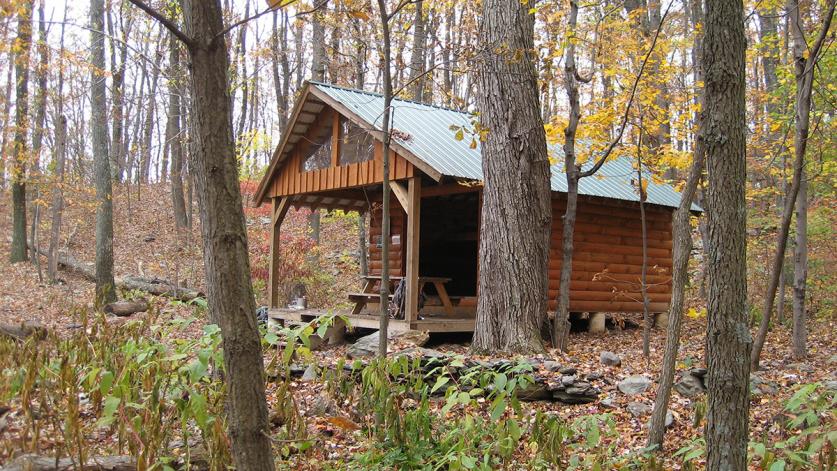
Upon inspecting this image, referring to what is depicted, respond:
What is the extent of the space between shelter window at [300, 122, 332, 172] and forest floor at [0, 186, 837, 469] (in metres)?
3.58

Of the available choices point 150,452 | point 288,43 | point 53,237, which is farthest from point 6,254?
point 150,452

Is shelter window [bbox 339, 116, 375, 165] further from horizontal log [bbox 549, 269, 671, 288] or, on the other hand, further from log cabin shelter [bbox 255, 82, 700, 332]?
horizontal log [bbox 549, 269, 671, 288]

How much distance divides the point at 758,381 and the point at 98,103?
554 inches

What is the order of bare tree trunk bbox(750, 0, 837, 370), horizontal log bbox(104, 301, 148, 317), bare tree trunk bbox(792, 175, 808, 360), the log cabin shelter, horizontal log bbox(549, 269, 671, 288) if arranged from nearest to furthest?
bare tree trunk bbox(750, 0, 837, 370) < bare tree trunk bbox(792, 175, 808, 360) < the log cabin shelter < horizontal log bbox(549, 269, 671, 288) < horizontal log bbox(104, 301, 148, 317)

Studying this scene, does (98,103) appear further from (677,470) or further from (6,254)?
(677,470)

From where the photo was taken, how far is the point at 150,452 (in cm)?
366

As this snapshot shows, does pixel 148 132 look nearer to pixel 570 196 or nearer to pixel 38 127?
pixel 38 127

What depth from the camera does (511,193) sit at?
8898 mm

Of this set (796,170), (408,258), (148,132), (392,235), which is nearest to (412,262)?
(408,258)

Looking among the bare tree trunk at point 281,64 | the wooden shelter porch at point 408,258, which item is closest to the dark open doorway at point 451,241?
the wooden shelter porch at point 408,258

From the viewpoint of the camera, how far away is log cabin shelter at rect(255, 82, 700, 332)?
35.2 feet

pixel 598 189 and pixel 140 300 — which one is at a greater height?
pixel 598 189

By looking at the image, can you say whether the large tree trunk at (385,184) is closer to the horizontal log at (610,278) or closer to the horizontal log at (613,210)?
the horizontal log at (613,210)

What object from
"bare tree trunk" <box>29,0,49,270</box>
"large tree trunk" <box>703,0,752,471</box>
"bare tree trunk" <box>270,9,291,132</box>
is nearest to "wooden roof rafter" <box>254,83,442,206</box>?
"large tree trunk" <box>703,0,752,471</box>
